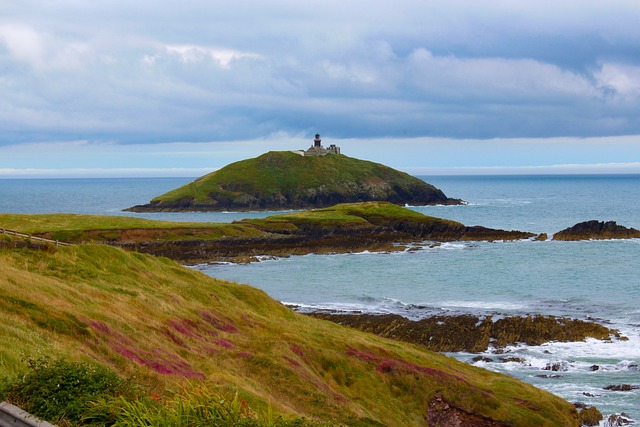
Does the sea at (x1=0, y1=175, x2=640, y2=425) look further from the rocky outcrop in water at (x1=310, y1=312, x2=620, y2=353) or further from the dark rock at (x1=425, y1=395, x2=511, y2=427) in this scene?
the dark rock at (x1=425, y1=395, x2=511, y2=427)

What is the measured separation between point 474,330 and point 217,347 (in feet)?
93.2

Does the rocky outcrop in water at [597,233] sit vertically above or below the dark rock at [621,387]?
above

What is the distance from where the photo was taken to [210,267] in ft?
309

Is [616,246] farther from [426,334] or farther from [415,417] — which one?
[415,417]

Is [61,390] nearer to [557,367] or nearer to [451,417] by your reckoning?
[451,417]

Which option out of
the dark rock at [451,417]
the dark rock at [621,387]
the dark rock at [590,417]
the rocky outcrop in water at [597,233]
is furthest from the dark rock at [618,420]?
the rocky outcrop in water at [597,233]

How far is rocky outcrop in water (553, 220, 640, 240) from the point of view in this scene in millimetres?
129000

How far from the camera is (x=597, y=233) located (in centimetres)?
13012

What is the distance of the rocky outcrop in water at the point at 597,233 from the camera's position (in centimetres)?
12900

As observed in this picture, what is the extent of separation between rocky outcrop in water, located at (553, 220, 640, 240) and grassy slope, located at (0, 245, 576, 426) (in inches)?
3788

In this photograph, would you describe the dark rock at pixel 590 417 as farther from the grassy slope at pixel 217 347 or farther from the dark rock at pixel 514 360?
the dark rock at pixel 514 360

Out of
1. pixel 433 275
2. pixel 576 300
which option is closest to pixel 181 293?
pixel 576 300

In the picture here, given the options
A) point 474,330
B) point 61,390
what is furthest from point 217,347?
point 474,330

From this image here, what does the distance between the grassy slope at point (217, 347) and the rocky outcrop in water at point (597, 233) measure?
9621 centimetres
